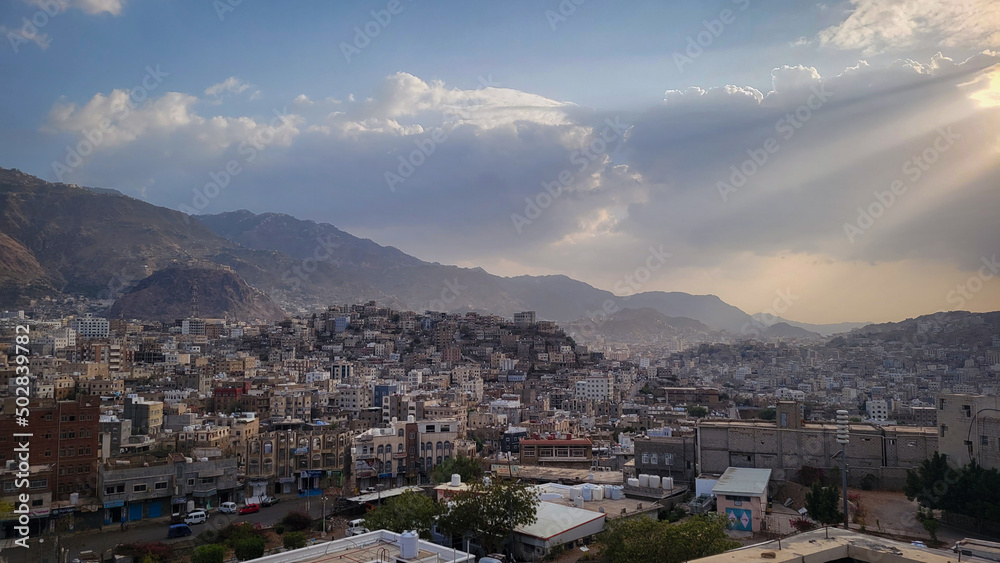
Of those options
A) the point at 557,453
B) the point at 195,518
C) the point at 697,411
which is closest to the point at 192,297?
the point at 697,411

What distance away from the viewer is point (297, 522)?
709 inches

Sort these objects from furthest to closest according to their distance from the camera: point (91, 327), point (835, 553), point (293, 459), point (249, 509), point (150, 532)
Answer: point (91, 327) → point (293, 459) → point (249, 509) → point (150, 532) → point (835, 553)

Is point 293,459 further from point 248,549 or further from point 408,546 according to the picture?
point 408,546

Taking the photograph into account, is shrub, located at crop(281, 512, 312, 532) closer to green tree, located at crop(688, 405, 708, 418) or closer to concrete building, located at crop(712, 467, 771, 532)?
concrete building, located at crop(712, 467, 771, 532)

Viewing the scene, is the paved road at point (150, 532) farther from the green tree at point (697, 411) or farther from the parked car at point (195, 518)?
the green tree at point (697, 411)

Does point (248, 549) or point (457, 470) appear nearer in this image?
point (248, 549)

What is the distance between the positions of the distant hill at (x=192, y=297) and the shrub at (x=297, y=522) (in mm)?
99787

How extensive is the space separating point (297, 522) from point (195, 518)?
12.0 feet

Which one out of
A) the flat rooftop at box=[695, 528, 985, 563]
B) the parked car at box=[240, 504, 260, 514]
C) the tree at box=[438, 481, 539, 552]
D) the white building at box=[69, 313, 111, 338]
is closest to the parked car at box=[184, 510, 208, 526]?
the parked car at box=[240, 504, 260, 514]

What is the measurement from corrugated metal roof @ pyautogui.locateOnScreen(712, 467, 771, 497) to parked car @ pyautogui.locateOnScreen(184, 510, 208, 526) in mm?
13739

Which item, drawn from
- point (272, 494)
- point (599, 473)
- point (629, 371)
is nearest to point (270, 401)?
point (272, 494)

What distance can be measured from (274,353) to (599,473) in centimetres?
5135

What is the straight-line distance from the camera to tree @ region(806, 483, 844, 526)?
14.8 metres

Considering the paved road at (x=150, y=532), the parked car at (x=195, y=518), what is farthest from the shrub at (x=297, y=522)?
the parked car at (x=195, y=518)
